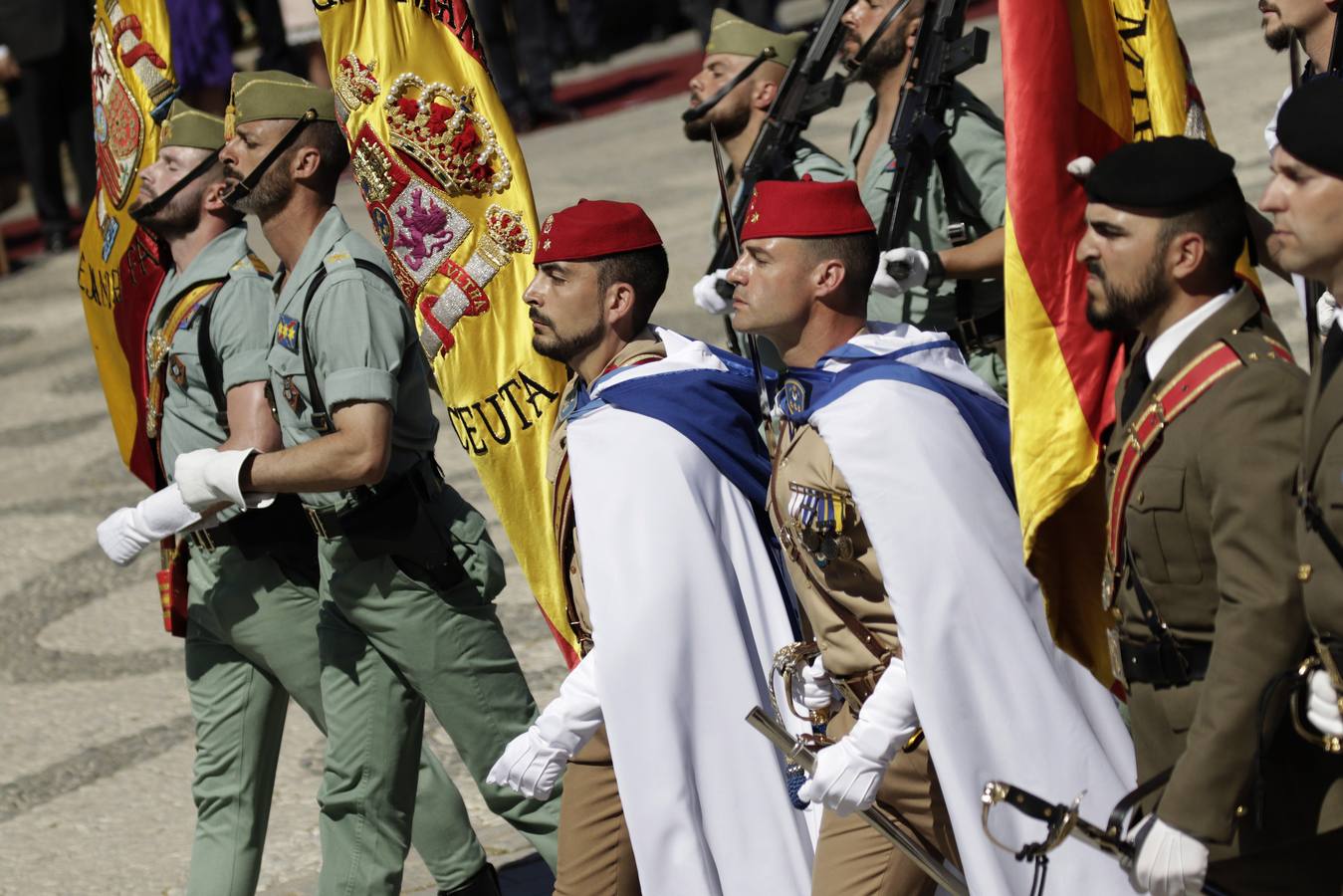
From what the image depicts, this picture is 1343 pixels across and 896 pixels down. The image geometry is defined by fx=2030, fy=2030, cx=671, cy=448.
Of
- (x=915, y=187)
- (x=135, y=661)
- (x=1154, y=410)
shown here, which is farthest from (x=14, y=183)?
(x=1154, y=410)

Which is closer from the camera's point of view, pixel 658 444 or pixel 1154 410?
pixel 1154 410

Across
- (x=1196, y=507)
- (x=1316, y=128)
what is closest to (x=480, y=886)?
(x=1196, y=507)

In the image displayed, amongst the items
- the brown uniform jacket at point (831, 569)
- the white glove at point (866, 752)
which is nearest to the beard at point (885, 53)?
the brown uniform jacket at point (831, 569)

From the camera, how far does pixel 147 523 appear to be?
484cm

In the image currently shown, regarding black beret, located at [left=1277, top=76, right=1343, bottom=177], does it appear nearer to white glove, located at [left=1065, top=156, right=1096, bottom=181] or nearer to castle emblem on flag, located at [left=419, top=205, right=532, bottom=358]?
white glove, located at [left=1065, top=156, right=1096, bottom=181]

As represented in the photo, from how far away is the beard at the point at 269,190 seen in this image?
485cm

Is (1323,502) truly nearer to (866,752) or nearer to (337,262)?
(866,752)

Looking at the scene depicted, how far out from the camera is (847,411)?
3.60m

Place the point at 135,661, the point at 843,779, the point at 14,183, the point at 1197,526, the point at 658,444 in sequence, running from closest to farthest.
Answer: the point at 1197,526 < the point at 843,779 < the point at 658,444 < the point at 135,661 < the point at 14,183

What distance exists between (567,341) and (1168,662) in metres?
1.63

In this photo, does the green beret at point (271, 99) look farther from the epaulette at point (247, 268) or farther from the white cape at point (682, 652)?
the white cape at point (682, 652)

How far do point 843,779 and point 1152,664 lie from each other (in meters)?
0.64

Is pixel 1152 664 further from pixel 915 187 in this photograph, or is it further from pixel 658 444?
pixel 915 187

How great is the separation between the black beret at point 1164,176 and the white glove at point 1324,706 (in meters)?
0.72
